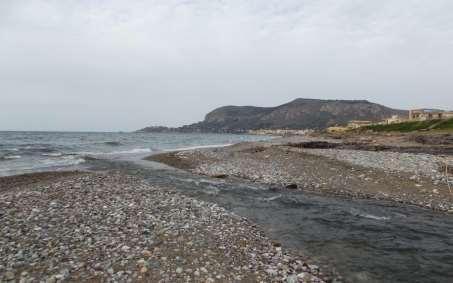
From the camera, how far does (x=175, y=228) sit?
11016 millimetres

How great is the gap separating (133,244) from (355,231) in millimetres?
8169

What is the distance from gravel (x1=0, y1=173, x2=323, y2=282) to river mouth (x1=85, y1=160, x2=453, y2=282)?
1.19 meters

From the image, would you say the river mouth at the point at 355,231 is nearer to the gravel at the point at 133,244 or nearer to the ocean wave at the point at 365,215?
the ocean wave at the point at 365,215

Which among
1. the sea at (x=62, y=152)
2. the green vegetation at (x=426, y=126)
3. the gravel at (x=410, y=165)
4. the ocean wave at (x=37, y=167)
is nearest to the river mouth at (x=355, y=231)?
the gravel at (x=410, y=165)

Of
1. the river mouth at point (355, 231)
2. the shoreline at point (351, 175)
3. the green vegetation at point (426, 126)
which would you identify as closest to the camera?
the river mouth at point (355, 231)

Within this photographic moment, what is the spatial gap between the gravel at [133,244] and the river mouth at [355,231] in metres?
1.19

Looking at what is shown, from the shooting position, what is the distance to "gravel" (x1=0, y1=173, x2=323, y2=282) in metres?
7.91

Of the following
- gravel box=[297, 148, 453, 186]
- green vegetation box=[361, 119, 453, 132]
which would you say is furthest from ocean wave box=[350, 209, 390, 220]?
green vegetation box=[361, 119, 453, 132]

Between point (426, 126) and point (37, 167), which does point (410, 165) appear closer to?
point (37, 167)

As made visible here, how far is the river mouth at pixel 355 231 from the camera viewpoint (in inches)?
356

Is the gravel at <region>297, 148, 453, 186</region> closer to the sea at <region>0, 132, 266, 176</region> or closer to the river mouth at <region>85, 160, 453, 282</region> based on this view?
the river mouth at <region>85, 160, 453, 282</region>

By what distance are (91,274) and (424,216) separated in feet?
44.4

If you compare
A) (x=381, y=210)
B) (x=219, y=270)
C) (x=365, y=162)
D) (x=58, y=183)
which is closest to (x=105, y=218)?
(x=219, y=270)

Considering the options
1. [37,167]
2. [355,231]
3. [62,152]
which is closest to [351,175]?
[355,231]
